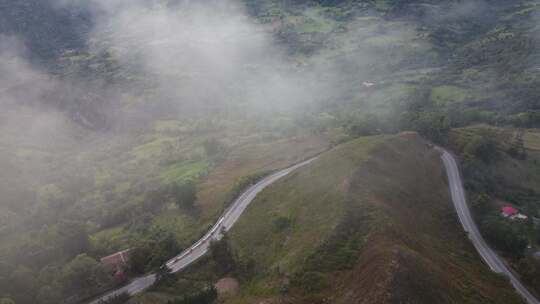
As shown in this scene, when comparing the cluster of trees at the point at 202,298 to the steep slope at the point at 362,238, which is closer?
the steep slope at the point at 362,238

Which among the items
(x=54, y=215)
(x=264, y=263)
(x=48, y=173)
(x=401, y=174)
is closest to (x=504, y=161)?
(x=401, y=174)

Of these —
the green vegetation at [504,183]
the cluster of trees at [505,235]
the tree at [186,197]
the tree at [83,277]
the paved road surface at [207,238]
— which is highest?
the tree at [83,277]

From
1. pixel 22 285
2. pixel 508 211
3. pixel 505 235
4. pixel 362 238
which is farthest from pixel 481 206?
pixel 22 285

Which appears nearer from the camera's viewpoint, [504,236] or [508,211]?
[504,236]

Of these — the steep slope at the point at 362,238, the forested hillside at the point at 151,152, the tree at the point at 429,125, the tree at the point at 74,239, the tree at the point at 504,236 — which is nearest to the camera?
the steep slope at the point at 362,238

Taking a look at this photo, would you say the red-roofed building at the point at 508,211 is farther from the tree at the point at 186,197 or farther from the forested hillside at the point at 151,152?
the tree at the point at 186,197

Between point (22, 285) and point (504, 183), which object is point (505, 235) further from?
point (22, 285)

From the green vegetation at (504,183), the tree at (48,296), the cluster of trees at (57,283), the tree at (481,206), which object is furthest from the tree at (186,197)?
the tree at (481,206)
